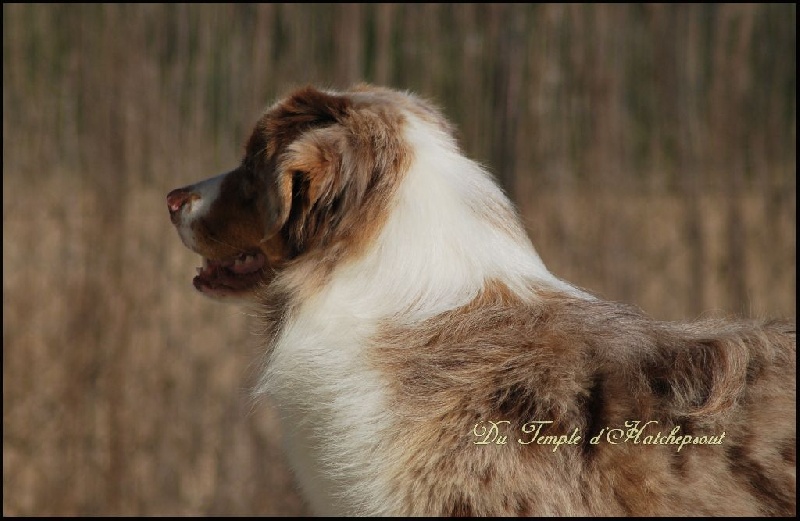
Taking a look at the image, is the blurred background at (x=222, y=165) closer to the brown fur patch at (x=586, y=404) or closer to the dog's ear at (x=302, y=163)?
the dog's ear at (x=302, y=163)

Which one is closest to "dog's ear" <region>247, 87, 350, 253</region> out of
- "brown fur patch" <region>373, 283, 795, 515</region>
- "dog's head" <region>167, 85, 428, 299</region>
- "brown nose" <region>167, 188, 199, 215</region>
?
"dog's head" <region>167, 85, 428, 299</region>

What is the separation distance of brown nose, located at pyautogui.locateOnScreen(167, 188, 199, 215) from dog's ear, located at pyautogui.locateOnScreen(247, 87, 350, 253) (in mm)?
329

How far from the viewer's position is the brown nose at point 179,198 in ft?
11.0

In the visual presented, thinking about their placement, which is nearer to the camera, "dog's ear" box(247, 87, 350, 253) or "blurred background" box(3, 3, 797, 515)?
"dog's ear" box(247, 87, 350, 253)

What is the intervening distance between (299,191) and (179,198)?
2.03 ft

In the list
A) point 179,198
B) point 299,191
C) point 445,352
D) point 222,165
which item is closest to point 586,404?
point 445,352

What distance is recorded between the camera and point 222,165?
21.1 ft

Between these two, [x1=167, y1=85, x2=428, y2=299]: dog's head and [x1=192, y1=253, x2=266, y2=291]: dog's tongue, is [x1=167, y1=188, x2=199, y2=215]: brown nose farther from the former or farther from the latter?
[x1=192, y1=253, x2=266, y2=291]: dog's tongue

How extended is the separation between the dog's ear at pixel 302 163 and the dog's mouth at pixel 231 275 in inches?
9.1

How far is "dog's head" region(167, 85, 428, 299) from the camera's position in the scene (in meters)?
2.95

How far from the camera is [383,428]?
8.86 feet

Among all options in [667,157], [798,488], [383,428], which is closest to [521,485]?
[383,428]

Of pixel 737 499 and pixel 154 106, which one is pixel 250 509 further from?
pixel 737 499

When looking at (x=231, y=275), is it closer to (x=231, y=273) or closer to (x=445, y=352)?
(x=231, y=273)
